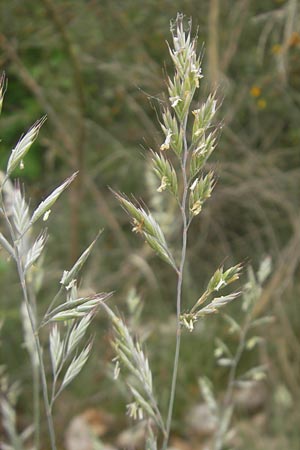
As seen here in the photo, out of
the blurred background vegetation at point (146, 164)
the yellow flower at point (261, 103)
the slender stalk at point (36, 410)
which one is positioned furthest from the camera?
the yellow flower at point (261, 103)

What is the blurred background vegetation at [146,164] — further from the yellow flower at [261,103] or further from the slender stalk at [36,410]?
the slender stalk at [36,410]

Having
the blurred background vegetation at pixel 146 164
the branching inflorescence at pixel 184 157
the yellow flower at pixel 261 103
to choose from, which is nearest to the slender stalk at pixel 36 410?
the branching inflorescence at pixel 184 157

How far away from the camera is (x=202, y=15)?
4.47 metres

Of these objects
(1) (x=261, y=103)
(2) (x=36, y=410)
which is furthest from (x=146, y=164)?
(2) (x=36, y=410)

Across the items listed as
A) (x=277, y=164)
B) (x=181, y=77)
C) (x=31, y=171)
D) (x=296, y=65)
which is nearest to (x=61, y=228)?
(x=31, y=171)

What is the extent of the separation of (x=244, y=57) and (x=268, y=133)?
24.4 inches

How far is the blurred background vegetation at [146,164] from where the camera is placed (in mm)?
3857

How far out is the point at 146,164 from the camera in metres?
3.67

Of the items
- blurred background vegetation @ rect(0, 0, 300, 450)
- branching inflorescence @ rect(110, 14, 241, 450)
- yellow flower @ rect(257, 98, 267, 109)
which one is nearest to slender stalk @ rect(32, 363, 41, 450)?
branching inflorescence @ rect(110, 14, 241, 450)

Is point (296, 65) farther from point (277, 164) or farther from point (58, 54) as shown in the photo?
point (58, 54)

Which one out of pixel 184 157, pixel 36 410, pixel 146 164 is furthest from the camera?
pixel 146 164

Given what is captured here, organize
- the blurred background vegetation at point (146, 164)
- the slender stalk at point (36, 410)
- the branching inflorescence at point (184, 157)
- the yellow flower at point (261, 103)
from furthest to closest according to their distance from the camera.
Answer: the yellow flower at point (261, 103) → the blurred background vegetation at point (146, 164) → the slender stalk at point (36, 410) → the branching inflorescence at point (184, 157)

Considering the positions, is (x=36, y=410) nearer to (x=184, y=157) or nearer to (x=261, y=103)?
(x=184, y=157)

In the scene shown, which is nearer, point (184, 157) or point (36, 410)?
point (184, 157)
